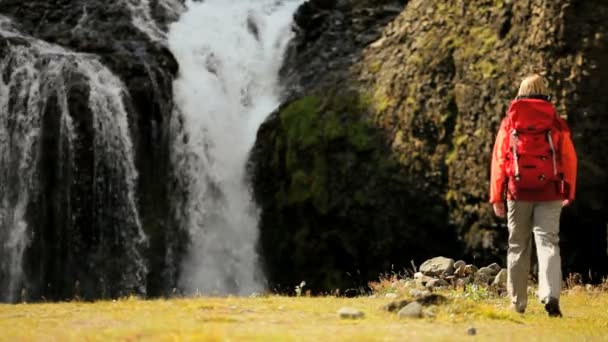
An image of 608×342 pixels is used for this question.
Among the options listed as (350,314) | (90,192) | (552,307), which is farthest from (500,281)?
(90,192)

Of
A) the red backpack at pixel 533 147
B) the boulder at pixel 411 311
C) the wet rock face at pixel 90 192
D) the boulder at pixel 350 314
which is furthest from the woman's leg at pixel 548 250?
the wet rock face at pixel 90 192

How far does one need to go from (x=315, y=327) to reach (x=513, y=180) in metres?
2.70

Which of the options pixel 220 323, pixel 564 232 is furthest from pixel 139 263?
pixel 220 323

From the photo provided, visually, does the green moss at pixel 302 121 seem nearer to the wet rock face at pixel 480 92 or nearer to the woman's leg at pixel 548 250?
the wet rock face at pixel 480 92

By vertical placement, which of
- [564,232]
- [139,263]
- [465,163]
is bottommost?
[139,263]

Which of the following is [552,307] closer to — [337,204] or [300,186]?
[337,204]

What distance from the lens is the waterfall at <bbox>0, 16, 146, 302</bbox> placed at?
23.2 meters

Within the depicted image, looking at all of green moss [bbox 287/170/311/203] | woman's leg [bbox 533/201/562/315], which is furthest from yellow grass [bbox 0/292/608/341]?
green moss [bbox 287/170/311/203]

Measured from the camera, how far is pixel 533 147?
28.8 feet

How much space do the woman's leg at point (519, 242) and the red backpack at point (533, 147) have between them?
211 mm

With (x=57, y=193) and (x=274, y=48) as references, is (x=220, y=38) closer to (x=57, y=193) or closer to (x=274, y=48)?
(x=274, y=48)

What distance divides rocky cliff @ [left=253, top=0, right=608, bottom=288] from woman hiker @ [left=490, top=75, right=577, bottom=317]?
27.3ft

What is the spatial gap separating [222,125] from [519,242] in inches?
691

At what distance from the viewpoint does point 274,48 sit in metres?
29.4
